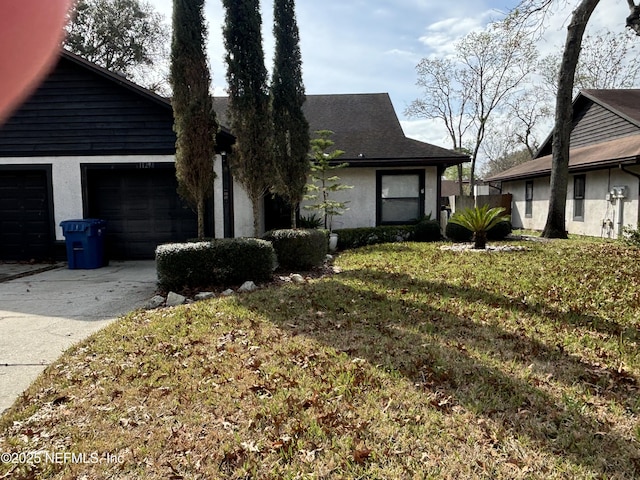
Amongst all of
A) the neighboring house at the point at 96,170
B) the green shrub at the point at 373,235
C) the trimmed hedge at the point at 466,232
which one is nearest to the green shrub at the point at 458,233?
the trimmed hedge at the point at 466,232

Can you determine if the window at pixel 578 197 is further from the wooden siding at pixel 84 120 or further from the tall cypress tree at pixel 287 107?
the wooden siding at pixel 84 120

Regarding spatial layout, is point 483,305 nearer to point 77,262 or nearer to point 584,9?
point 77,262

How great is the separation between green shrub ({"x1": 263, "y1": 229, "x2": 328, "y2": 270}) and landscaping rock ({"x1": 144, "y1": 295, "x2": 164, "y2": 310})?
2.47m

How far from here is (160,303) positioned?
18.9 feet

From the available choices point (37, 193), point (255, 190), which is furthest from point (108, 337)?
point (37, 193)

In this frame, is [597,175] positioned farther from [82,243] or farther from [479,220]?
[82,243]

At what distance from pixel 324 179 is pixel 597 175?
9.98 metres

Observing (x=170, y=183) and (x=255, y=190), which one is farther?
(x=170, y=183)

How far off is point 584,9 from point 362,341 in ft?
45.8

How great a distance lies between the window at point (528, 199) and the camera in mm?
18305

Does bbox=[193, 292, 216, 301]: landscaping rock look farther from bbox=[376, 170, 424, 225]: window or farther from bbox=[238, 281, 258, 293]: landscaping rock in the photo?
bbox=[376, 170, 424, 225]: window

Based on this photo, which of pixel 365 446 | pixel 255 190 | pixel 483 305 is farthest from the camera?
pixel 255 190

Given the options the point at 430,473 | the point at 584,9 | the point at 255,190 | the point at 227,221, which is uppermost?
the point at 584,9

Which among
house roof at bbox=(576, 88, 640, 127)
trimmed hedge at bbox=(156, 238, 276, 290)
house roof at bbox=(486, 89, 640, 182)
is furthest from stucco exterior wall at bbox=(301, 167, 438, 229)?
house roof at bbox=(576, 88, 640, 127)
